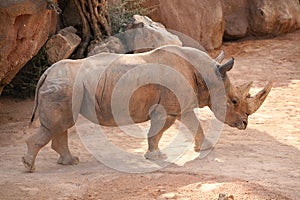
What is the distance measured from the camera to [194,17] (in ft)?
44.9

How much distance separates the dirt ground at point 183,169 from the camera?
5746 mm

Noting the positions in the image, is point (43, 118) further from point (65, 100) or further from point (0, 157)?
point (0, 157)

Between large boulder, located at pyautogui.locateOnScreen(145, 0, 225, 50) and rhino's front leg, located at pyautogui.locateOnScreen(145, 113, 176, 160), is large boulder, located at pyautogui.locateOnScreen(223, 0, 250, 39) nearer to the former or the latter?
large boulder, located at pyautogui.locateOnScreen(145, 0, 225, 50)

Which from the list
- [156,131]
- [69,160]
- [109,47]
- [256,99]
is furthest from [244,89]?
[109,47]

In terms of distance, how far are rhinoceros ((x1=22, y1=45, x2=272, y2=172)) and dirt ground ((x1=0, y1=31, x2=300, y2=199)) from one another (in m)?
0.46

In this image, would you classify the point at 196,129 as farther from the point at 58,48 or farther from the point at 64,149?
the point at 58,48

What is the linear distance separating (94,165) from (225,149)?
1753 mm

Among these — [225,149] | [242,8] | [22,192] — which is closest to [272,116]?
[225,149]

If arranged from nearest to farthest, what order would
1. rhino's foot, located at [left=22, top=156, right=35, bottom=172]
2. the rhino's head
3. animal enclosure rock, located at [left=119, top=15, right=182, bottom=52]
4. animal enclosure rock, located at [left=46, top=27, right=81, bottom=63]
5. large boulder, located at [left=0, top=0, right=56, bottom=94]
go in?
1. rhino's foot, located at [left=22, top=156, right=35, bottom=172]
2. the rhino's head
3. large boulder, located at [left=0, top=0, right=56, bottom=94]
4. animal enclosure rock, located at [left=46, top=27, right=81, bottom=63]
5. animal enclosure rock, located at [left=119, top=15, right=182, bottom=52]

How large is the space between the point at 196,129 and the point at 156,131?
2.10 ft

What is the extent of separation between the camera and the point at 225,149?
752cm

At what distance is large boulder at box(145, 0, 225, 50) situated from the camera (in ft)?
44.3

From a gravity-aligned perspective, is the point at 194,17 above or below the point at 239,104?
below

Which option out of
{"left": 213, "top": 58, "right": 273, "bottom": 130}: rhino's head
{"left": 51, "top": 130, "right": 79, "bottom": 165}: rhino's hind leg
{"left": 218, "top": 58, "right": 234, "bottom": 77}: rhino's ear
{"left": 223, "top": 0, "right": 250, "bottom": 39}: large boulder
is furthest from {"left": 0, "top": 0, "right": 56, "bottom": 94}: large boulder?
{"left": 223, "top": 0, "right": 250, "bottom": 39}: large boulder
